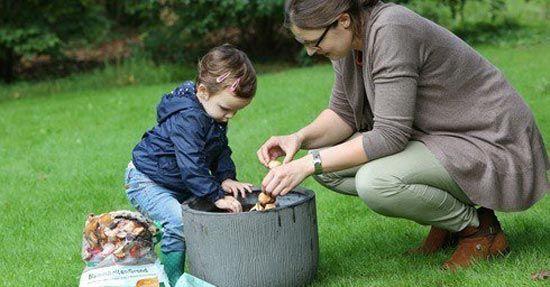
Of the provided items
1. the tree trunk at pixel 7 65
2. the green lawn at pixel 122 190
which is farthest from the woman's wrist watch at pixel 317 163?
the tree trunk at pixel 7 65

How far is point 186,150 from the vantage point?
3.55 m

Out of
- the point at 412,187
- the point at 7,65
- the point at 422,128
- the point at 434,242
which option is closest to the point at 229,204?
the point at 412,187

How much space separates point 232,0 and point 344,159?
27.0 ft

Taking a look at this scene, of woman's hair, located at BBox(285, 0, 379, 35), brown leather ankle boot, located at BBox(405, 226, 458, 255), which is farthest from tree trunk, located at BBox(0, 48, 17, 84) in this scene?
woman's hair, located at BBox(285, 0, 379, 35)

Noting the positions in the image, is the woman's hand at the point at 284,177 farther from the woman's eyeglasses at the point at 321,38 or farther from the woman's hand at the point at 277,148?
the woman's eyeglasses at the point at 321,38

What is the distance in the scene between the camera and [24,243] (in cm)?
455

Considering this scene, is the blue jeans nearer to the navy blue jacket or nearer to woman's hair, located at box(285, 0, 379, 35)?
the navy blue jacket

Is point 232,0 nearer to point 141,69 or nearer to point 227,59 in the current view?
point 141,69

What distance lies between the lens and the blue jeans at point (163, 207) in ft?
12.2

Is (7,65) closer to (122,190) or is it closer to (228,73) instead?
(122,190)

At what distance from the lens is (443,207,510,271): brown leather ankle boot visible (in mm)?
3693

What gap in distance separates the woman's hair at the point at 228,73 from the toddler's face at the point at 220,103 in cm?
2

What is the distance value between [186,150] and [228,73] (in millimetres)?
356

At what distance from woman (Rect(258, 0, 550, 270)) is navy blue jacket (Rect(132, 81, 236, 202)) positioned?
330 millimetres
